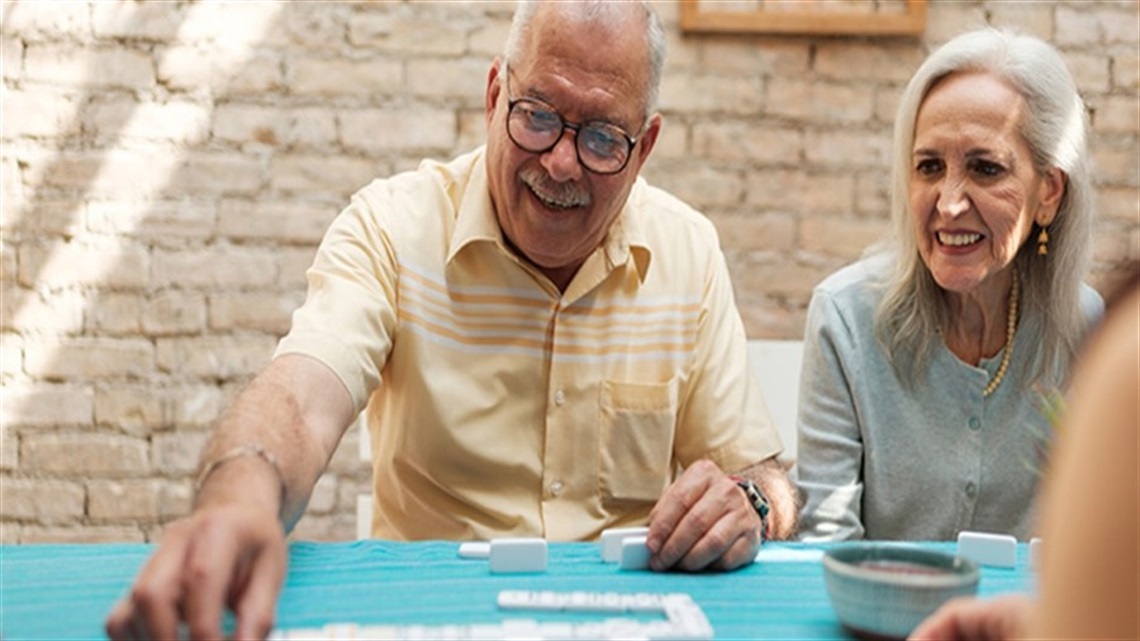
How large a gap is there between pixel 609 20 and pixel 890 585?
1190mm

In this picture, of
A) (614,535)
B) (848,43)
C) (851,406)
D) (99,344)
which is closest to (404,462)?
(614,535)

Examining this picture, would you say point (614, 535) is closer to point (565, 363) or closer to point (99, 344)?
point (565, 363)

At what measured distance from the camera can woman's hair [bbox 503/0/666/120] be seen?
7.14 ft

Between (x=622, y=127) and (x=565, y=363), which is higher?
(x=622, y=127)

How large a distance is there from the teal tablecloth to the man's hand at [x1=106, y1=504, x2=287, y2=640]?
7.0 inches

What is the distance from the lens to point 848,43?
3.71 meters

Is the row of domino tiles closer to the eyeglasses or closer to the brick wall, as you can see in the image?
the eyeglasses

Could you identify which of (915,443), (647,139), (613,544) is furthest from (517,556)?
(915,443)

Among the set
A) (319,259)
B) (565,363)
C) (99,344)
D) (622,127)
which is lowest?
(99,344)

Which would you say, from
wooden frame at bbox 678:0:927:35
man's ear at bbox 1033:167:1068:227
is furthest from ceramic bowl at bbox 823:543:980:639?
wooden frame at bbox 678:0:927:35

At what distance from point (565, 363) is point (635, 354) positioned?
133 mm

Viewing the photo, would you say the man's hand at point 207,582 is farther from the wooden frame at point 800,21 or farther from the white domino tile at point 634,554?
the wooden frame at point 800,21

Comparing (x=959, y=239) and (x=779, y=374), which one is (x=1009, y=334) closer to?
(x=959, y=239)

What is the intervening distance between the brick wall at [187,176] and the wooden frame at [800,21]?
1.9 inches
